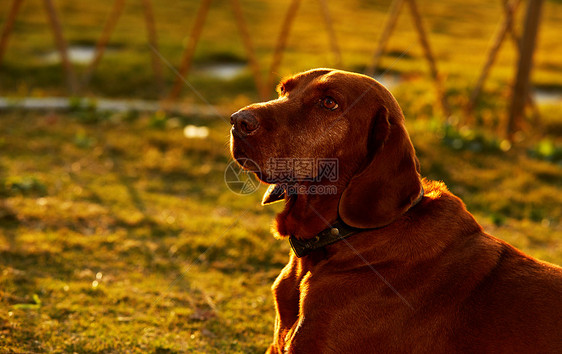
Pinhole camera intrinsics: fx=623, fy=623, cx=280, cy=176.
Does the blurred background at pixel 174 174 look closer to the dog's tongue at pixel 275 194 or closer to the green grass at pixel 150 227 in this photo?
the green grass at pixel 150 227

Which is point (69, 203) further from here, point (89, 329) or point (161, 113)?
point (161, 113)

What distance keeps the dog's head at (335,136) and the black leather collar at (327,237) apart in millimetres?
132

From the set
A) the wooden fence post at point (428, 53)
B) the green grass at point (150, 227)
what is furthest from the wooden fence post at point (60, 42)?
the wooden fence post at point (428, 53)

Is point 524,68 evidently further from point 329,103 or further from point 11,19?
point 11,19

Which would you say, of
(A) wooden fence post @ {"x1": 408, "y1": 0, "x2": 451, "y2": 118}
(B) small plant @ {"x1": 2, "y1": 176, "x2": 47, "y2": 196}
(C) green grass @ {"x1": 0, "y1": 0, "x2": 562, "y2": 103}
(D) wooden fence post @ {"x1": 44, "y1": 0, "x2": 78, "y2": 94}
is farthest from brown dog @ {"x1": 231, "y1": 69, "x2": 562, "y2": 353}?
(D) wooden fence post @ {"x1": 44, "y1": 0, "x2": 78, "y2": 94}

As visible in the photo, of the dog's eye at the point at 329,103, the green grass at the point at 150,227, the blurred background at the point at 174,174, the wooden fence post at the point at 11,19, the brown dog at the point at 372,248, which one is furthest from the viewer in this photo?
the wooden fence post at the point at 11,19

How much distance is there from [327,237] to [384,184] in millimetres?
476

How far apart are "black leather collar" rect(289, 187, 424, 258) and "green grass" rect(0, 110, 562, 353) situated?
53.4 inches

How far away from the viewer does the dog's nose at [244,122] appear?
360 cm

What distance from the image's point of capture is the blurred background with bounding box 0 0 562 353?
17.0 feet

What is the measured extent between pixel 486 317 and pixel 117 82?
12.5 meters

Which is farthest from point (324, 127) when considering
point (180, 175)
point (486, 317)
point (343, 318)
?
point (180, 175)

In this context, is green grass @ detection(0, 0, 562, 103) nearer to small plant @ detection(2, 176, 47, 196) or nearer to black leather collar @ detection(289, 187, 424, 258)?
small plant @ detection(2, 176, 47, 196)

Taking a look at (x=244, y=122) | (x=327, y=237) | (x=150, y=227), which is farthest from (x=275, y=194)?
(x=150, y=227)
